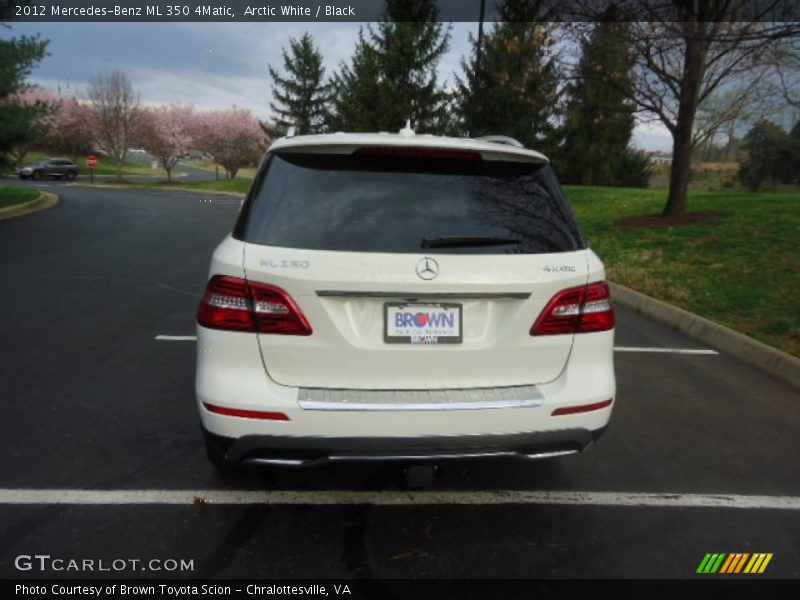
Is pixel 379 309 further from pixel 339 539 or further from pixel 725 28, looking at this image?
pixel 725 28

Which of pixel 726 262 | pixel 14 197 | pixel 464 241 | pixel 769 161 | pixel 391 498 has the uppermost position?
pixel 769 161

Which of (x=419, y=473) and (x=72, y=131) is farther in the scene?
(x=72, y=131)

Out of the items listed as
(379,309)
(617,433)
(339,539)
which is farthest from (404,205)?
(617,433)

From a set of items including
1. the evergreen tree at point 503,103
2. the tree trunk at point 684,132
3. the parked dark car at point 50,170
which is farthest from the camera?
the parked dark car at point 50,170

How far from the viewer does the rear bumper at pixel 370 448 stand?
8.42 ft

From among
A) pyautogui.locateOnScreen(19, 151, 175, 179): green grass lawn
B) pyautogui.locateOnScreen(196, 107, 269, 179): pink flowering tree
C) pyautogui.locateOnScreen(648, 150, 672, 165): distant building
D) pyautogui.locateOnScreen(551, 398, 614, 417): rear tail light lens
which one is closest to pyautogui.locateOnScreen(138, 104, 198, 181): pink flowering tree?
pyautogui.locateOnScreen(196, 107, 269, 179): pink flowering tree

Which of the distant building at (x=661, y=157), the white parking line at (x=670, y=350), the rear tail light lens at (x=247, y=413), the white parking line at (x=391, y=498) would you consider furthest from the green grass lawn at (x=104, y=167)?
the rear tail light lens at (x=247, y=413)

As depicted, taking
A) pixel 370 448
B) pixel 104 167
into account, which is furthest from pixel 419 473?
pixel 104 167

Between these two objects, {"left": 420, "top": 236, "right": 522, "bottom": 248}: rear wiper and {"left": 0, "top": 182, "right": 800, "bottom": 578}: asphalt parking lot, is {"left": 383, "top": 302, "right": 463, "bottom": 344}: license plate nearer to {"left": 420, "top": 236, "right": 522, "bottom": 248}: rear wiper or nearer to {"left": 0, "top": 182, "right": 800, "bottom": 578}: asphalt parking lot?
{"left": 420, "top": 236, "right": 522, "bottom": 248}: rear wiper

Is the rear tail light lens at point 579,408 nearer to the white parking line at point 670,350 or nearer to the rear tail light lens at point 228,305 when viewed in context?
the rear tail light lens at point 228,305

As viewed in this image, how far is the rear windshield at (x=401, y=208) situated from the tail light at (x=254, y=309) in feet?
0.72

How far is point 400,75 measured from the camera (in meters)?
35.6

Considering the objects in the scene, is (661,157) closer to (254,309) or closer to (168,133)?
(168,133)
